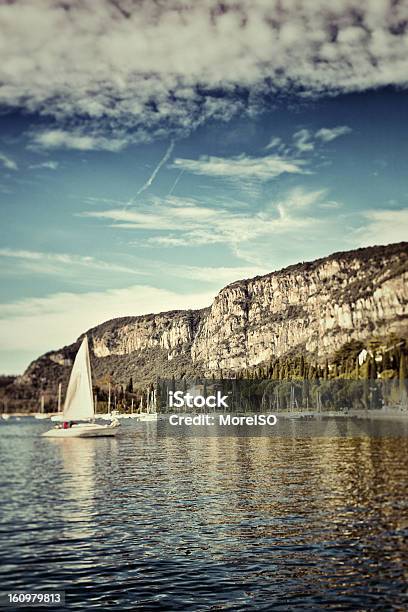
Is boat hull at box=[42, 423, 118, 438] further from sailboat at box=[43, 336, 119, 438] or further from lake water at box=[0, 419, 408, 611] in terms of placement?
lake water at box=[0, 419, 408, 611]

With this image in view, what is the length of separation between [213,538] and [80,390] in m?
83.5

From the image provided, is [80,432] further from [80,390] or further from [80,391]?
[80,390]

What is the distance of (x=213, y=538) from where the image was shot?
89.8 ft

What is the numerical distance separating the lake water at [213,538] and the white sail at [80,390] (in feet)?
174

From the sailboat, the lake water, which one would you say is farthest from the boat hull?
the lake water

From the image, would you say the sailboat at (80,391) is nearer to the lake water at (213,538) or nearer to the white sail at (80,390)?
the white sail at (80,390)

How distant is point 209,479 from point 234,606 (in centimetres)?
3138

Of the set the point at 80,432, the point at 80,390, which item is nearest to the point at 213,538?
the point at 80,390

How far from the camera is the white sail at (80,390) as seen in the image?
106m

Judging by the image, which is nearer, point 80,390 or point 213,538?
point 213,538

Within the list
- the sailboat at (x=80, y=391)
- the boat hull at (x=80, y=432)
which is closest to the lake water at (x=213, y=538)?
the sailboat at (x=80, y=391)

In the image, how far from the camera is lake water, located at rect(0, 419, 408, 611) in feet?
65.1

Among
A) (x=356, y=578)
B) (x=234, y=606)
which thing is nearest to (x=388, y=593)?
(x=356, y=578)

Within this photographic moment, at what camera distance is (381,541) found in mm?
26094
